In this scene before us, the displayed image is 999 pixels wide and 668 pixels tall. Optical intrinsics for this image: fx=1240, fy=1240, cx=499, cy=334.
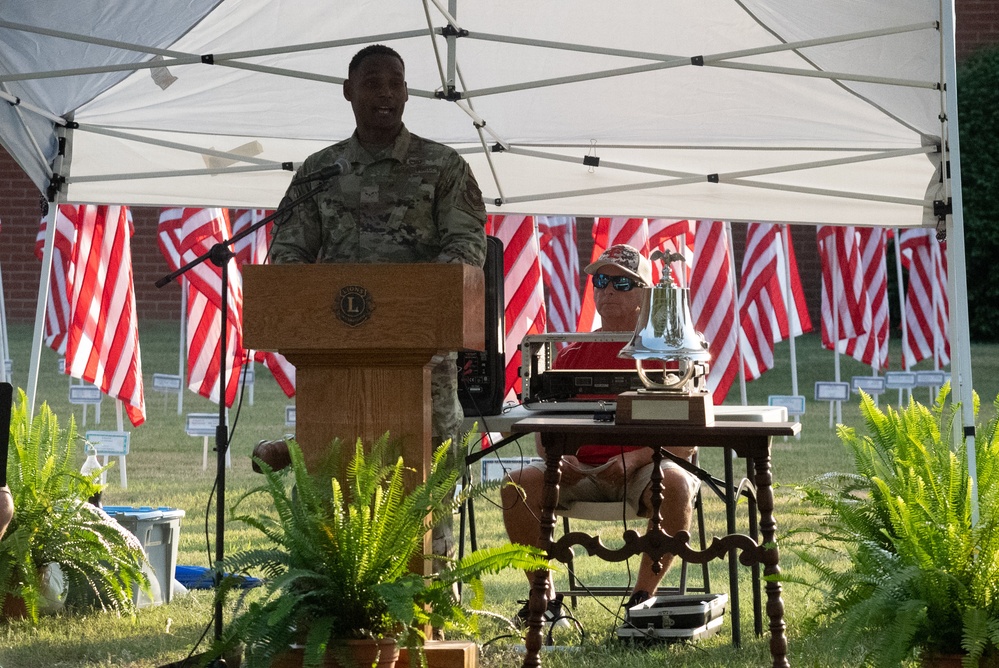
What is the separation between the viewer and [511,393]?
11.7m

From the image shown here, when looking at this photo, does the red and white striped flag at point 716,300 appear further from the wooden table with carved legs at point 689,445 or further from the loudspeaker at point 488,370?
the wooden table with carved legs at point 689,445

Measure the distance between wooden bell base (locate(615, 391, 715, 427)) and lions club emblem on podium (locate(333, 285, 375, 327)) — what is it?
936mm

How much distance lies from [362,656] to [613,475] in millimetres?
2317

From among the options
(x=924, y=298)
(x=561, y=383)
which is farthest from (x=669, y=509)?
(x=924, y=298)

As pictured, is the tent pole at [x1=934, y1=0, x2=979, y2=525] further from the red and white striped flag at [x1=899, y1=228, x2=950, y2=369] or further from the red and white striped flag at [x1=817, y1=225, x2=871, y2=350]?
the red and white striped flag at [x1=899, y1=228, x2=950, y2=369]

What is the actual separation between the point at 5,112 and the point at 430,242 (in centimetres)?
267

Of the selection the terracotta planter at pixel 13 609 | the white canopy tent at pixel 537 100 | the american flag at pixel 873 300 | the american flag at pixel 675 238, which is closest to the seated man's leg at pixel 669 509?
the white canopy tent at pixel 537 100

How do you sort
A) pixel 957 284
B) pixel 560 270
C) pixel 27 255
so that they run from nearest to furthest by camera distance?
pixel 957 284
pixel 560 270
pixel 27 255

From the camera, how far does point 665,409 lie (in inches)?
163

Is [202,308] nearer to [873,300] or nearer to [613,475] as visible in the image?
[613,475]

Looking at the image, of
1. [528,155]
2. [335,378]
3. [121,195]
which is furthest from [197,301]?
[335,378]

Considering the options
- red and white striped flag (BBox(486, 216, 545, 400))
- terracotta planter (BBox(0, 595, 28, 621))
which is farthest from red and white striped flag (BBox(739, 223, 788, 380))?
terracotta planter (BBox(0, 595, 28, 621))

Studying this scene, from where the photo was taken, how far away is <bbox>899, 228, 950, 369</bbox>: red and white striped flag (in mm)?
18281

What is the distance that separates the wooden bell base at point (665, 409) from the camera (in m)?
4.12
